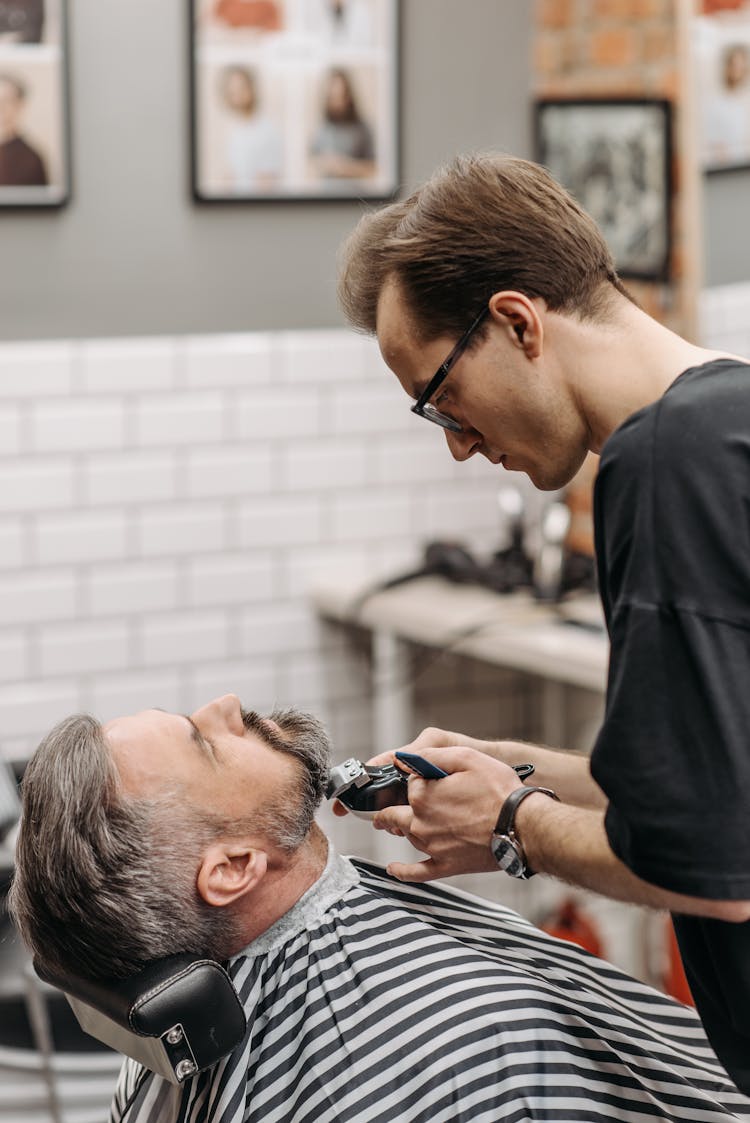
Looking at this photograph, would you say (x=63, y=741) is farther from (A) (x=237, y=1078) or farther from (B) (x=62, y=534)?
(B) (x=62, y=534)

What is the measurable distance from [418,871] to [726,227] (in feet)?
6.46

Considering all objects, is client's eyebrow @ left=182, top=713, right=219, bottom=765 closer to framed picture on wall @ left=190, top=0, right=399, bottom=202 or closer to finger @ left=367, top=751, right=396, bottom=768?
finger @ left=367, top=751, right=396, bottom=768

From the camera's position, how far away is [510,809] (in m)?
1.44

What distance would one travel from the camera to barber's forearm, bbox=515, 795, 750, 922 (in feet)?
4.10

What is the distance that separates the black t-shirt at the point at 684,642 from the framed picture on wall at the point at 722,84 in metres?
1.99

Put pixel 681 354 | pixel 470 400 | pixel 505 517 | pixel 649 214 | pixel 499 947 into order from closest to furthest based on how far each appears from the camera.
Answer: pixel 681 354
pixel 470 400
pixel 499 947
pixel 649 214
pixel 505 517

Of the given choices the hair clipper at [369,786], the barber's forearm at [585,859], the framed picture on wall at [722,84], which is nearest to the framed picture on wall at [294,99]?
the framed picture on wall at [722,84]

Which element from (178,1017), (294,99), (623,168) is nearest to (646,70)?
(623,168)

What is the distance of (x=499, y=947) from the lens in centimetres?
173

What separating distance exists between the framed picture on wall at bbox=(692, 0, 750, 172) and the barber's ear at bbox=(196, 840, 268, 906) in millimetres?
2029

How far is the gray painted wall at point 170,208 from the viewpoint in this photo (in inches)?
127

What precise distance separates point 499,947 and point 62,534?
6.05 feet

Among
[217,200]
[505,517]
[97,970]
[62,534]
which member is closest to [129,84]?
[217,200]

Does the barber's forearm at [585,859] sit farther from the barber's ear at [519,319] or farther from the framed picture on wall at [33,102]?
the framed picture on wall at [33,102]
